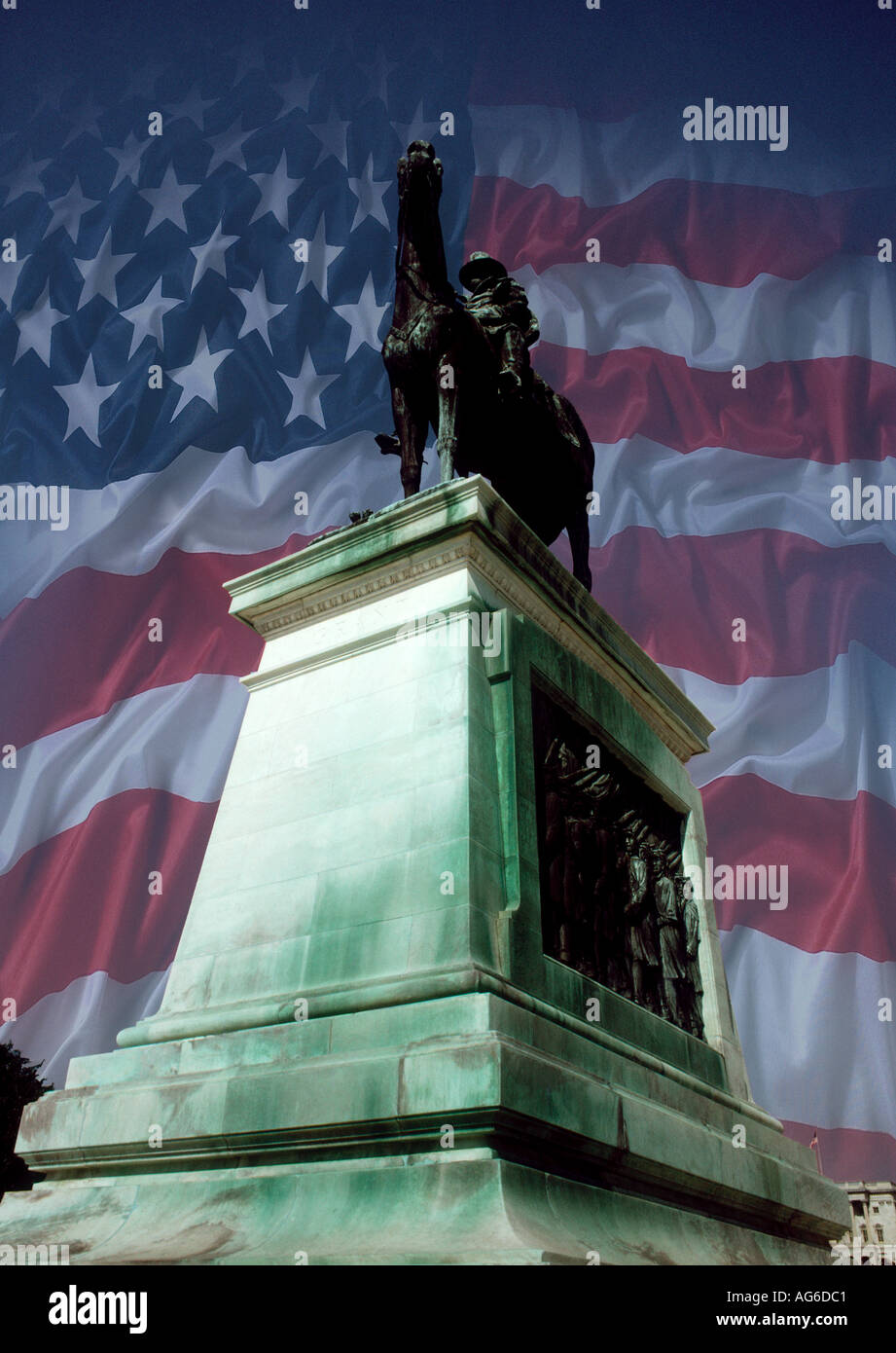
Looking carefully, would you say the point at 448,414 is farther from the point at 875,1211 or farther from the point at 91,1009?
the point at 875,1211

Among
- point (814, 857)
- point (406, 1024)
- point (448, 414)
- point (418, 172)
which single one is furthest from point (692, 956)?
point (814, 857)

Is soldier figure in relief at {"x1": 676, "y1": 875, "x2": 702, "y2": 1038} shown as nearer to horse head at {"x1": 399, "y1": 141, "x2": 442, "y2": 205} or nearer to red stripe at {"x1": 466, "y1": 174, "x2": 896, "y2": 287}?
horse head at {"x1": 399, "y1": 141, "x2": 442, "y2": 205}

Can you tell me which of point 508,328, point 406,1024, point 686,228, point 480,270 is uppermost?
point 686,228

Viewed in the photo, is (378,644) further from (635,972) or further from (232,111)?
(232,111)

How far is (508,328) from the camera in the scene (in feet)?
39.7

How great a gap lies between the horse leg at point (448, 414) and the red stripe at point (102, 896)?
541 inches

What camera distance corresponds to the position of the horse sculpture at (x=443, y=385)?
399 inches

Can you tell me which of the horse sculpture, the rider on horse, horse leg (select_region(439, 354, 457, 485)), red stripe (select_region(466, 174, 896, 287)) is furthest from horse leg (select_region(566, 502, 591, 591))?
red stripe (select_region(466, 174, 896, 287))

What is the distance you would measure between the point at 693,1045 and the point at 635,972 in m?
1.16

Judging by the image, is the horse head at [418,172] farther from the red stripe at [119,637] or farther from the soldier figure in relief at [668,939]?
the red stripe at [119,637]

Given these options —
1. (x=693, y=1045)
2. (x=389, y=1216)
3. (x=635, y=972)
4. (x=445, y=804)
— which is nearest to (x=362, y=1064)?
(x=389, y=1216)

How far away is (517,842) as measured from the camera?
25.1 ft

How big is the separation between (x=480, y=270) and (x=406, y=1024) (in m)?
10.1

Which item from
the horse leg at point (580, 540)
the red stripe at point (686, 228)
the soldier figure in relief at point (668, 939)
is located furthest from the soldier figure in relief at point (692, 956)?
the red stripe at point (686, 228)
